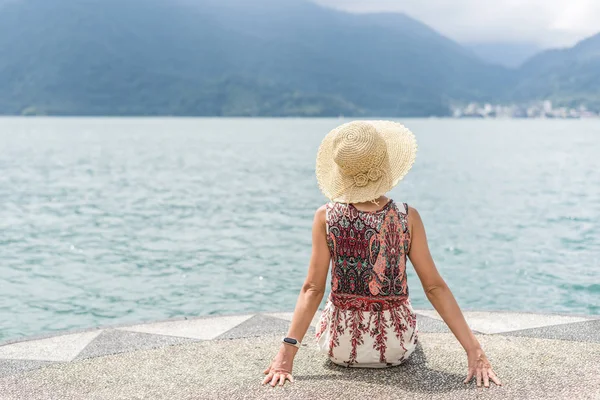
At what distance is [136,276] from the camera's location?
16.1 meters

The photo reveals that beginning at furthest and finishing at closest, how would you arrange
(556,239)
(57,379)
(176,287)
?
1. (556,239)
2. (176,287)
3. (57,379)

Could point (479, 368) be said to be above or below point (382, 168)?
below

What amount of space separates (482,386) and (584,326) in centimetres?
246

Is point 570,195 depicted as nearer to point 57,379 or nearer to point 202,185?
point 202,185

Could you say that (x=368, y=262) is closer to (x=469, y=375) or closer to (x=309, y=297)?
(x=309, y=297)

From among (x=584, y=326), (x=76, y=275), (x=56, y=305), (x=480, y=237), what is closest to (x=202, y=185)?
(x=480, y=237)

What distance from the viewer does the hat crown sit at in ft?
16.2

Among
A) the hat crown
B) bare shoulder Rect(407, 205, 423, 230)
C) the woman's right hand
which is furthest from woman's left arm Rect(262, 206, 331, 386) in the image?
the woman's right hand

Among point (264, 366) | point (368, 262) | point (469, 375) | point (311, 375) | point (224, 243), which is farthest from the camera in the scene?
point (224, 243)

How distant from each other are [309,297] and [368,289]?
1.42 ft

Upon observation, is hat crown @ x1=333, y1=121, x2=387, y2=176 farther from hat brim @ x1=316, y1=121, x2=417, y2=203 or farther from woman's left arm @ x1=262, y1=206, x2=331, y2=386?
woman's left arm @ x1=262, y1=206, x2=331, y2=386

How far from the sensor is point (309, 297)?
5176mm

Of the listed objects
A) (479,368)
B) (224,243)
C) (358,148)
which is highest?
(358,148)

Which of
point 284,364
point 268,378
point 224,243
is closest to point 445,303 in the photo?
point 284,364
